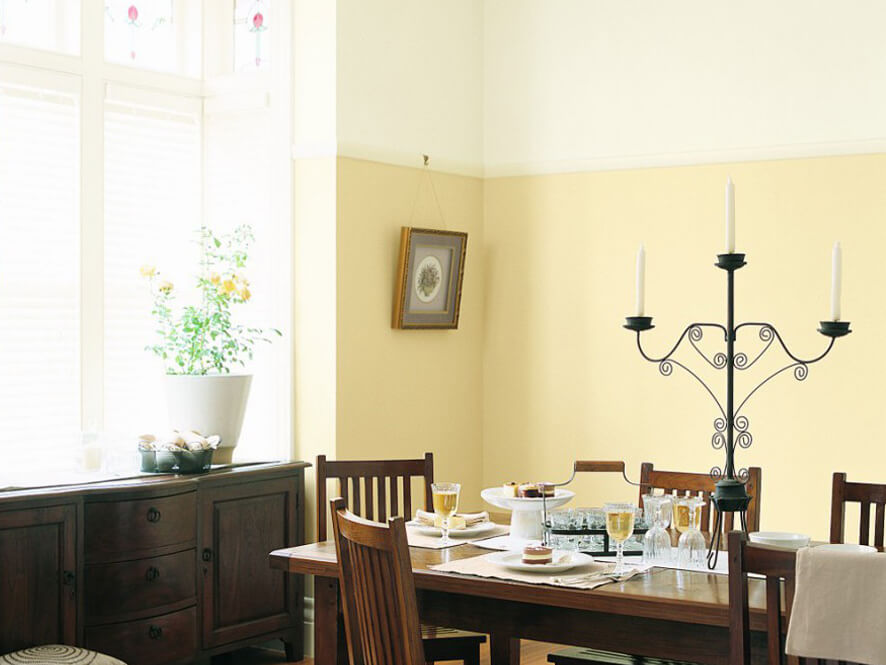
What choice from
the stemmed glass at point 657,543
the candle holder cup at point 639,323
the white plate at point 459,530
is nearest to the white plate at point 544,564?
the stemmed glass at point 657,543

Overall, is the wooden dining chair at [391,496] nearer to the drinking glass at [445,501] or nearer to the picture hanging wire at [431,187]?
the drinking glass at [445,501]

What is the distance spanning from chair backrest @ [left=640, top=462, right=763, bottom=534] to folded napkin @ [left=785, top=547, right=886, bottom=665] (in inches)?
58.0

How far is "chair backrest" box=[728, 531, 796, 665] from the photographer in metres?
2.16

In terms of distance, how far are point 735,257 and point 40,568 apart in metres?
2.44

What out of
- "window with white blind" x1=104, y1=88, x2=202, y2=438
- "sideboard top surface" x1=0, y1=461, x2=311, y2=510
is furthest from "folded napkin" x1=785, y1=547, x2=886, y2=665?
"window with white blind" x1=104, y1=88, x2=202, y2=438

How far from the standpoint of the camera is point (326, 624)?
3.08 metres

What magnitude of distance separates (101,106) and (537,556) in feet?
9.14

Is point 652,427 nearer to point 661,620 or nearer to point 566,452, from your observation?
point 566,452

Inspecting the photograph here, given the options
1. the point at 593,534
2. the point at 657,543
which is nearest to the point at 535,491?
the point at 593,534

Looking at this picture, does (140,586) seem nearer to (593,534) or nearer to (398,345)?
(398,345)

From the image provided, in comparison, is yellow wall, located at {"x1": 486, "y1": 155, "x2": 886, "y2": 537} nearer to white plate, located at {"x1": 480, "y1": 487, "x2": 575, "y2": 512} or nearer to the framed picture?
the framed picture

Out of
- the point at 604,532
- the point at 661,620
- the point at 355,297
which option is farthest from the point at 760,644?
the point at 355,297

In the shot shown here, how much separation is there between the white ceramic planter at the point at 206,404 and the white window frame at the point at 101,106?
29 cm

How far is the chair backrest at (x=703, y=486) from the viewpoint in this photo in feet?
12.1
